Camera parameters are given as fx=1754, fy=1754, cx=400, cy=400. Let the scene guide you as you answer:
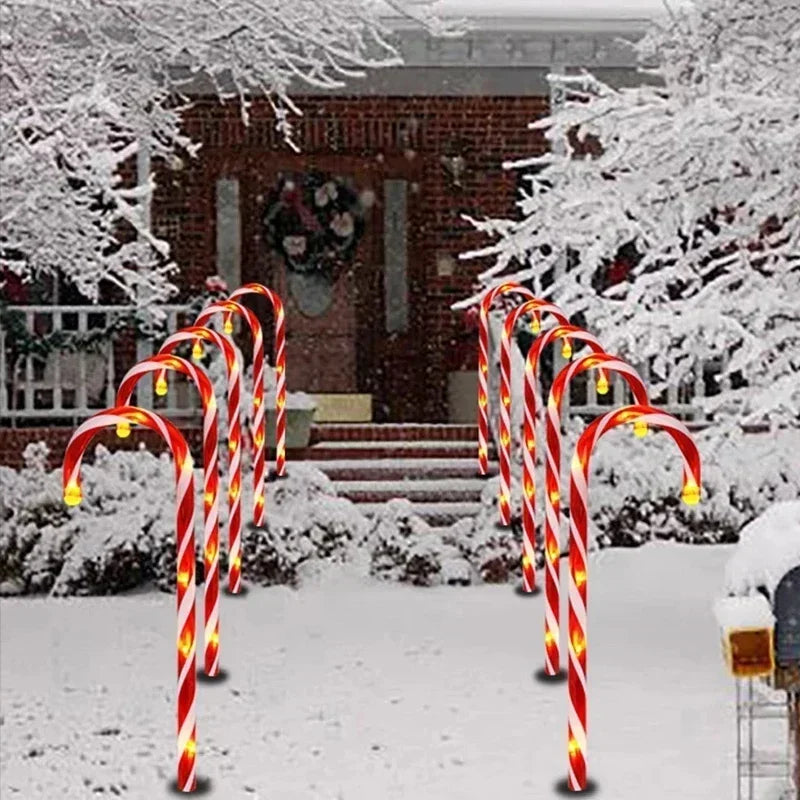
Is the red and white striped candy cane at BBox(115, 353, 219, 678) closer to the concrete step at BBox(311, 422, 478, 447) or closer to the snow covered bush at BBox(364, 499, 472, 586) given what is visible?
the snow covered bush at BBox(364, 499, 472, 586)

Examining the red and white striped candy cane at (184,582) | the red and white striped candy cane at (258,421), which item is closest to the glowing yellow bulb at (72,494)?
the red and white striped candy cane at (184,582)

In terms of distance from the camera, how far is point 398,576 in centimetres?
1314

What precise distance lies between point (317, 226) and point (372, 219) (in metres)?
0.57

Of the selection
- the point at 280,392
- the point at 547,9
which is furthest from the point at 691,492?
the point at 547,9

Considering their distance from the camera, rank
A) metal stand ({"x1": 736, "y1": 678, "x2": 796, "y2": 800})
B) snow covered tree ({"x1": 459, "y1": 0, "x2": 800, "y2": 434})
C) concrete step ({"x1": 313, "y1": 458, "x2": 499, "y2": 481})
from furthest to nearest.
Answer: concrete step ({"x1": 313, "y1": 458, "x2": 499, "y2": 481}) < snow covered tree ({"x1": 459, "y1": 0, "x2": 800, "y2": 434}) < metal stand ({"x1": 736, "y1": 678, "x2": 796, "y2": 800})

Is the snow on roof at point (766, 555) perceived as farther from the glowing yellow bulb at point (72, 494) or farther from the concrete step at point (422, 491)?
the concrete step at point (422, 491)

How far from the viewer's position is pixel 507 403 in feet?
41.5

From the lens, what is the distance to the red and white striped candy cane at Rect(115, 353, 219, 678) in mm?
8742

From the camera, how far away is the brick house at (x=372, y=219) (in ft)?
57.4

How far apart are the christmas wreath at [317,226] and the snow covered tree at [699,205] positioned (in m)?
7.70

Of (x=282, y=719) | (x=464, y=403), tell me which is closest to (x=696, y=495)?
(x=282, y=719)

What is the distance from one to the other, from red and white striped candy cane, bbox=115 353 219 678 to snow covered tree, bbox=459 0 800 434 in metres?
1.84

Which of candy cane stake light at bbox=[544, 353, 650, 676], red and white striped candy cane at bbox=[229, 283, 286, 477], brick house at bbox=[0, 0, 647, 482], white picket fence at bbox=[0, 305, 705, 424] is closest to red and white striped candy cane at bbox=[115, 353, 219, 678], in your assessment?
candy cane stake light at bbox=[544, 353, 650, 676]

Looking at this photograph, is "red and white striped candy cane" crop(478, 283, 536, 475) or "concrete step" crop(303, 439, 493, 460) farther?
"concrete step" crop(303, 439, 493, 460)
